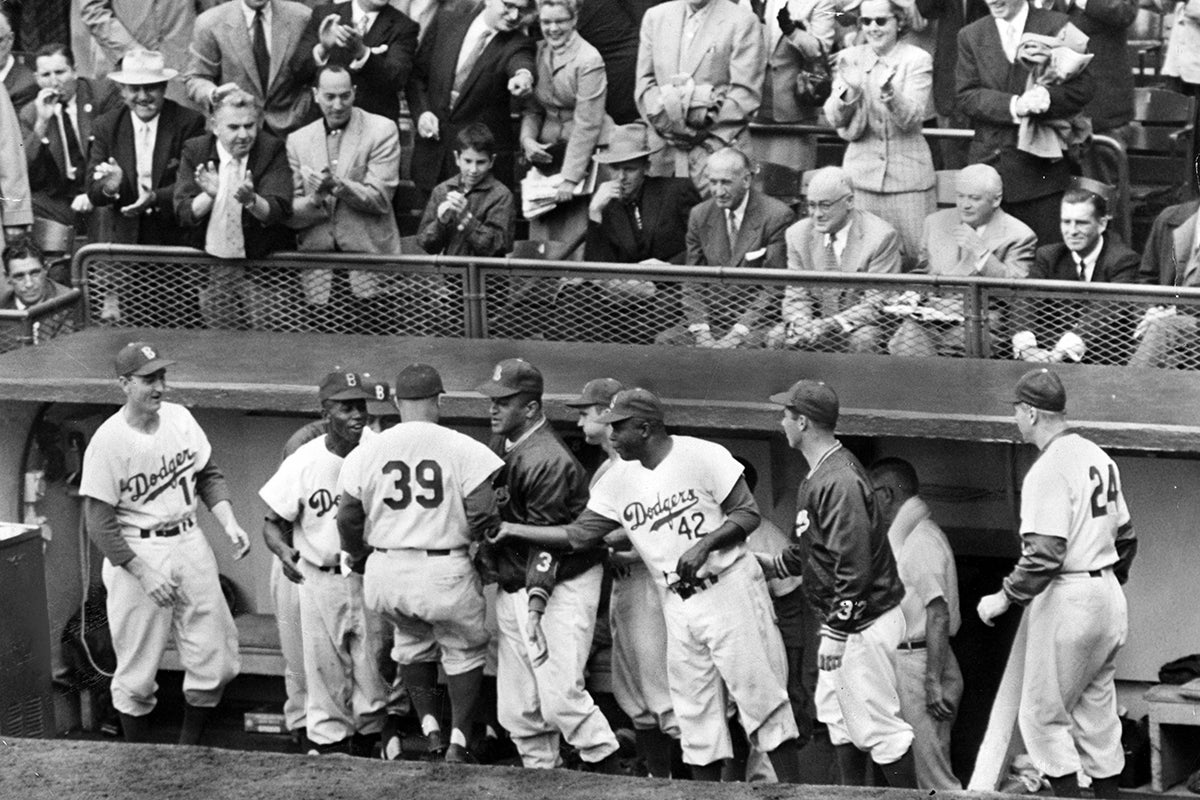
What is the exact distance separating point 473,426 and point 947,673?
2570 mm

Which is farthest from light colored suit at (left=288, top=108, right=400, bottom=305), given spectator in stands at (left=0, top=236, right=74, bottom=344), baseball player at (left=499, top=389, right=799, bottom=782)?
baseball player at (left=499, top=389, right=799, bottom=782)

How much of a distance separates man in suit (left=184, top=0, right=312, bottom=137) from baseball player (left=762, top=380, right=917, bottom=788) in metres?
4.03

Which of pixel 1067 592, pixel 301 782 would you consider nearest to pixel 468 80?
pixel 1067 592

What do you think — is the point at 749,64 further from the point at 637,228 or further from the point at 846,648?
the point at 846,648

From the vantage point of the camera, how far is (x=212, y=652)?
975 cm

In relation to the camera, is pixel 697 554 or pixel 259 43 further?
pixel 259 43

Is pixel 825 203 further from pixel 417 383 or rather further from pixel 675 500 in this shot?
pixel 417 383

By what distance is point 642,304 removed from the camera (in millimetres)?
10453

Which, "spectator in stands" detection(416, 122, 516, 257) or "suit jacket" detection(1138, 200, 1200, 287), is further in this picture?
"spectator in stands" detection(416, 122, 516, 257)

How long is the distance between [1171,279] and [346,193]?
390 cm

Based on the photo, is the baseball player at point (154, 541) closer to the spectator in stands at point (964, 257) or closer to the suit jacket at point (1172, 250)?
the spectator in stands at point (964, 257)

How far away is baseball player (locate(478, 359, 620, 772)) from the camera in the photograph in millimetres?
8953

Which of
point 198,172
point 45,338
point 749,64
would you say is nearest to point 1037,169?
point 749,64

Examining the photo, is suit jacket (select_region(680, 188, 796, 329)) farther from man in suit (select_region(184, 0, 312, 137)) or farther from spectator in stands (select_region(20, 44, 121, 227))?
spectator in stands (select_region(20, 44, 121, 227))
